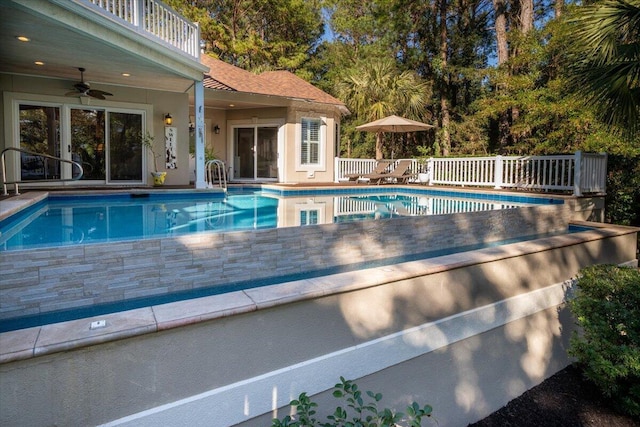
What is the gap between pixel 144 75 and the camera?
9.98 meters

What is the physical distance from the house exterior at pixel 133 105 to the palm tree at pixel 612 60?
7.57 m

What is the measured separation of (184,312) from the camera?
98.0 inches

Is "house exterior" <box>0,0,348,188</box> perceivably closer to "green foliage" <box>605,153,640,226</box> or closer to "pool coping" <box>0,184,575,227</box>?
"pool coping" <box>0,184,575,227</box>

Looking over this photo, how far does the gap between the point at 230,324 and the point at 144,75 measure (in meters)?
9.12

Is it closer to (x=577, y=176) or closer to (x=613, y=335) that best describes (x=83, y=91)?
→ (x=613, y=335)

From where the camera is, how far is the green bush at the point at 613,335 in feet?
12.4

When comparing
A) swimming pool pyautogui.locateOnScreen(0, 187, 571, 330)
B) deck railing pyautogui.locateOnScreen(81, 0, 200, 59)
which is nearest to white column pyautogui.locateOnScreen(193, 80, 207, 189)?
deck railing pyautogui.locateOnScreen(81, 0, 200, 59)

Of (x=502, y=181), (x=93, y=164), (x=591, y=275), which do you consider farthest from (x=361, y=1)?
(x=591, y=275)

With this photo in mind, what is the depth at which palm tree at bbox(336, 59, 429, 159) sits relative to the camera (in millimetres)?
16375

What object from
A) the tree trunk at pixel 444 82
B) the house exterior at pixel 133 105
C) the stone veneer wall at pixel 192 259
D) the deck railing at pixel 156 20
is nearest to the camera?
the stone veneer wall at pixel 192 259

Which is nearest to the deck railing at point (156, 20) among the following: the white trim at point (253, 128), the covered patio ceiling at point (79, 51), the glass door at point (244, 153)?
the covered patio ceiling at point (79, 51)

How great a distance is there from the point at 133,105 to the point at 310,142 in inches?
237

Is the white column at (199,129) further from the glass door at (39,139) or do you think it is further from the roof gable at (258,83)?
the glass door at (39,139)

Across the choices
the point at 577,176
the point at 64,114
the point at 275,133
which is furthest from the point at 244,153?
the point at 577,176
